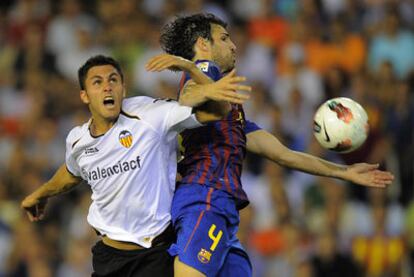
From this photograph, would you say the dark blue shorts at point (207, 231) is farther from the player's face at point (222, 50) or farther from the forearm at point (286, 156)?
the player's face at point (222, 50)

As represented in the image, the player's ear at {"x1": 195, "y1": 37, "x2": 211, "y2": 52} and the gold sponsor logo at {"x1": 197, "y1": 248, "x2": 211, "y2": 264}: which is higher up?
the player's ear at {"x1": 195, "y1": 37, "x2": 211, "y2": 52}

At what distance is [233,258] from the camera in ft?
19.0

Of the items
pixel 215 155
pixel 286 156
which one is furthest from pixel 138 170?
pixel 286 156

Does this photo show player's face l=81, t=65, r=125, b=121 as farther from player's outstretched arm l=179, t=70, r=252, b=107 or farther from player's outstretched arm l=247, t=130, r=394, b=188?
player's outstretched arm l=247, t=130, r=394, b=188

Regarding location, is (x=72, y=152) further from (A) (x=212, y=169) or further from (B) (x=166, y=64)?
(B) (x=166, y=64)

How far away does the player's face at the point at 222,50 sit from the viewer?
5.99 m

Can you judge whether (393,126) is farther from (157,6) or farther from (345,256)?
(157,6)

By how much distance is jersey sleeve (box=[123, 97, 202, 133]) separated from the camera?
5.54 meters

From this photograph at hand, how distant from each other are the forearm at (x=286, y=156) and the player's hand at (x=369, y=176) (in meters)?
0.09

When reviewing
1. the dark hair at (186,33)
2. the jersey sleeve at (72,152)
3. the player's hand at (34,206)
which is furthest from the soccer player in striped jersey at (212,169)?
the player's hand at (34,206)

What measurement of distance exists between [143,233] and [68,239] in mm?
4670

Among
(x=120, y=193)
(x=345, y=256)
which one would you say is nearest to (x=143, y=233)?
(x=120, y=193)

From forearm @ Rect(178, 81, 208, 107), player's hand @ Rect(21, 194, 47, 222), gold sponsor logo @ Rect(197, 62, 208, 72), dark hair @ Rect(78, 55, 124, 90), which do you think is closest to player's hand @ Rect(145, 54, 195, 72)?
forearm @ Rect(178, 81, 208, 107)

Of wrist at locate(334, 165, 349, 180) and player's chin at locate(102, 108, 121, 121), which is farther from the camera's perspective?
wrist at locate(334, 165, 349, 180)
